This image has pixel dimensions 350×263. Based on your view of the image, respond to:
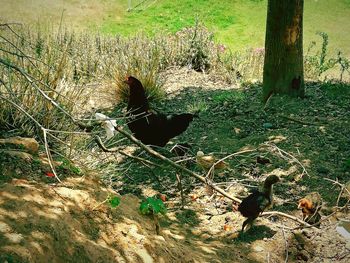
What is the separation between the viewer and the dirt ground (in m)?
2.43

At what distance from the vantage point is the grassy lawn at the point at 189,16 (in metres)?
13.6

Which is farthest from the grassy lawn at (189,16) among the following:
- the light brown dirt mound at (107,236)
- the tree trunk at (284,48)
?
the light brown dirt mound at (107,236)

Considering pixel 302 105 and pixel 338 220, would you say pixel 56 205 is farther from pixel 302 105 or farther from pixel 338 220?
pixel 302 105

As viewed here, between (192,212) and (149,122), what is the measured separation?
1.28m

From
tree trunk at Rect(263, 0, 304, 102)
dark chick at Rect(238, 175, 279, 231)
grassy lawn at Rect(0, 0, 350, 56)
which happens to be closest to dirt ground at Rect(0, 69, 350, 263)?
dark chick at Rect(238, 175, 279, 231)

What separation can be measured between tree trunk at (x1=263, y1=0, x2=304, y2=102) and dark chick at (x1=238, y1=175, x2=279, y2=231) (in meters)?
3.00

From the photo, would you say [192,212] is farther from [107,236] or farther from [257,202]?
[107,236]

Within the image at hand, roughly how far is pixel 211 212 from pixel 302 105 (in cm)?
272

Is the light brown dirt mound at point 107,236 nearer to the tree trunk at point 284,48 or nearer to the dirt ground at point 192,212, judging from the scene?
the dirt ground at point 192,212

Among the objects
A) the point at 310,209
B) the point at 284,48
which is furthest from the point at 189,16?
the point at 310,209

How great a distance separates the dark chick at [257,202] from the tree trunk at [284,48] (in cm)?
300

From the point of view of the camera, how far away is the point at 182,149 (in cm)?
495

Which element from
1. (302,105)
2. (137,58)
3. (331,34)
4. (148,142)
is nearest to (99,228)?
(148,142)

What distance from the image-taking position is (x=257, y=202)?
350 centimetres
